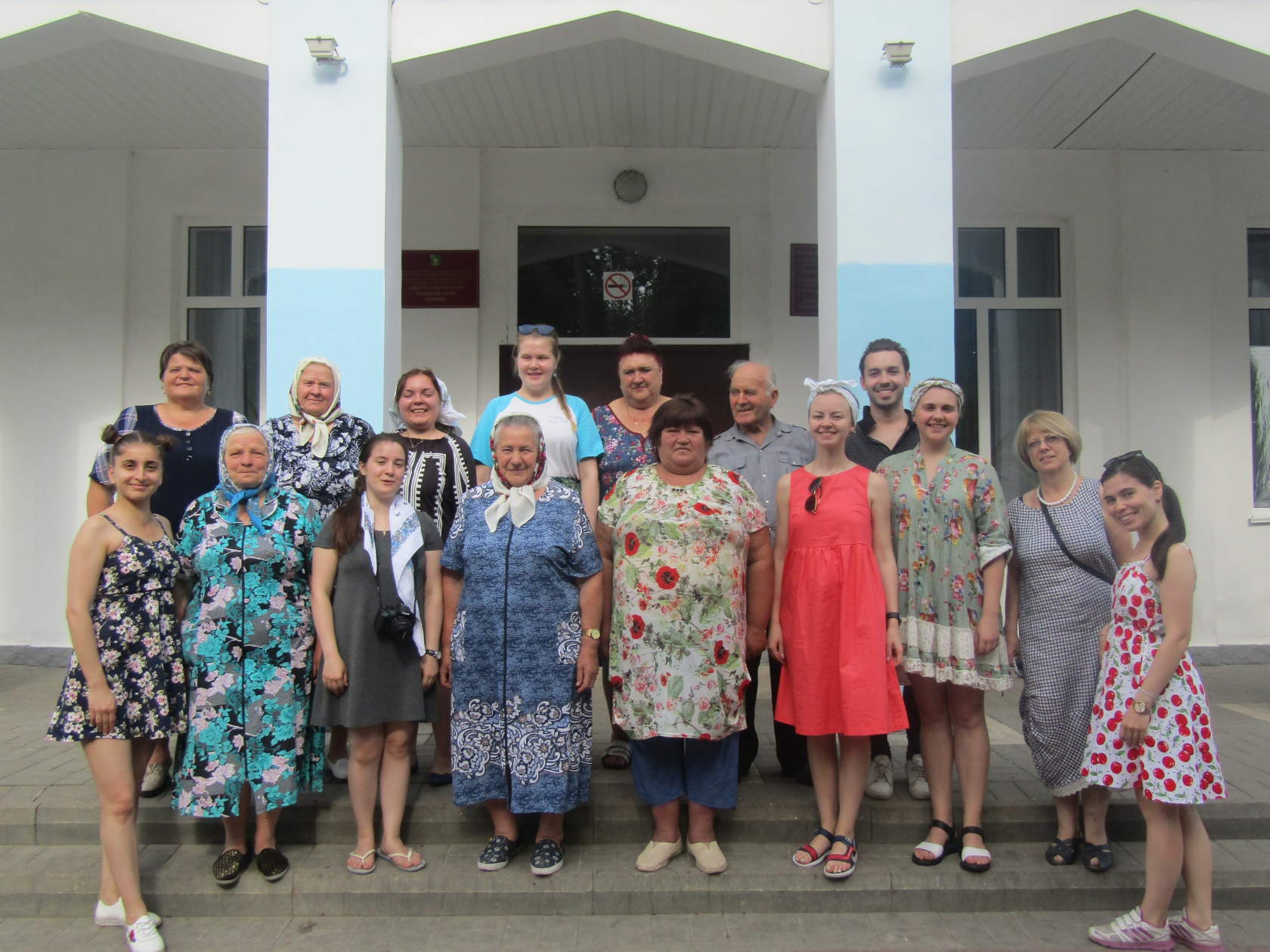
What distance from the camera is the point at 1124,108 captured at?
21.0 feet

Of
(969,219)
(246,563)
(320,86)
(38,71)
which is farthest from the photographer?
(969,219)

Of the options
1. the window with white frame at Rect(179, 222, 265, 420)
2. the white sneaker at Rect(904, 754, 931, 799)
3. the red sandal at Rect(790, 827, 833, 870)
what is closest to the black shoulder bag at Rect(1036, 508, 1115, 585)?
the white sneaker at Rect(904, 754, 931, 799)

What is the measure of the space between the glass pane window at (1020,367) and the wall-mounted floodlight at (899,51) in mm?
3114

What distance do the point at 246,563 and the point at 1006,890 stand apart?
304cm

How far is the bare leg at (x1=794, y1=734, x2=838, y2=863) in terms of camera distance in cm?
349

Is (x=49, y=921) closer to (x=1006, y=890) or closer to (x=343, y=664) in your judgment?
(x=343, y=664)

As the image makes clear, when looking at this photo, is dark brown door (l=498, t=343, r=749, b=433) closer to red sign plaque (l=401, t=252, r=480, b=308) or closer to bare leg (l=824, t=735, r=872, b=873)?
red sign plaque (l=401, t=252, r=480, b=308)

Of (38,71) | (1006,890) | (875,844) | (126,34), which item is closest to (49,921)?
(875,844)

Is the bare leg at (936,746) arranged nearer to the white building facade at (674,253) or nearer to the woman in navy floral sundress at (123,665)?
the woman in navy floral sundress at (123,665)

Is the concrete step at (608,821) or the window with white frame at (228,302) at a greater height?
the window with white frame at (228,302)

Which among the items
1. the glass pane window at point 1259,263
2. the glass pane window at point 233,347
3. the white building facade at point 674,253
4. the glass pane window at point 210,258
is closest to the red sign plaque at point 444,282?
the white building facade at point 674,253

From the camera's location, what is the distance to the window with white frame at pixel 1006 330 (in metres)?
7.39

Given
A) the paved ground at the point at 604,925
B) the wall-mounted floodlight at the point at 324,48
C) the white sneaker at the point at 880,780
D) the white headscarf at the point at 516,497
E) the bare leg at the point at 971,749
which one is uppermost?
the wall-mounted floodlight at the point at 324,48

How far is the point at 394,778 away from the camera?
3.52 meters
